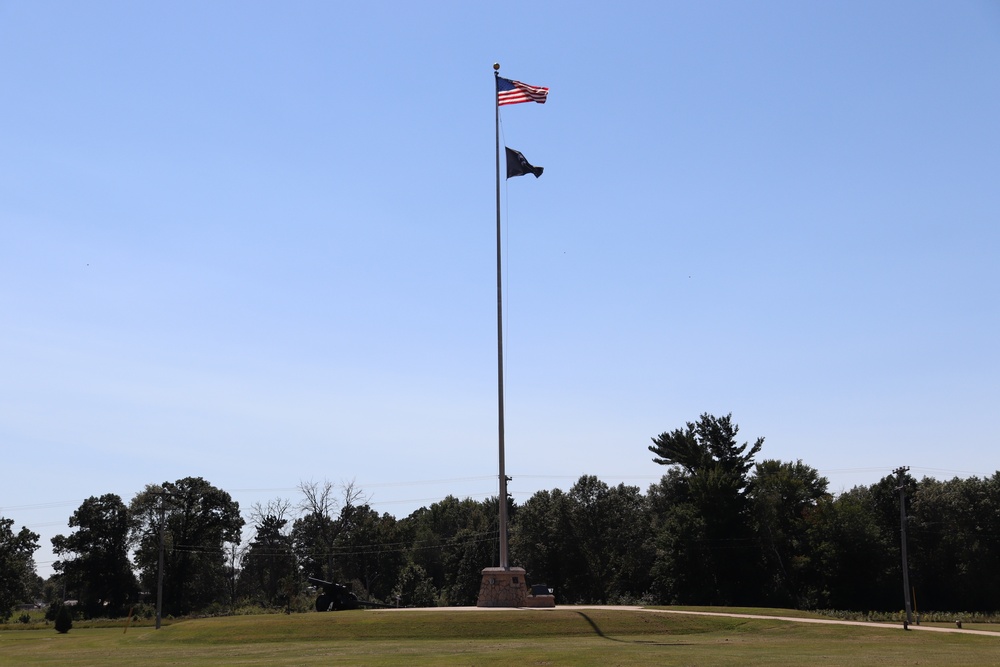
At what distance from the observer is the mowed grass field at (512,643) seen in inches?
1079

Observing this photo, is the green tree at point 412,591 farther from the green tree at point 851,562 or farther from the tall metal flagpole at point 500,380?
the tall metal flagpole at point 500,380

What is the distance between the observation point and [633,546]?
3159 inches

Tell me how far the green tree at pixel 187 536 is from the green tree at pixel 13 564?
1033cm

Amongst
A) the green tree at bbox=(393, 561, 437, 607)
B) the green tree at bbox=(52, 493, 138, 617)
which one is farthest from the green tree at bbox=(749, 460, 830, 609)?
the green tree at bbox=(52, 493, 138, 617)

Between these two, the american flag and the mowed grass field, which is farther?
the american flag

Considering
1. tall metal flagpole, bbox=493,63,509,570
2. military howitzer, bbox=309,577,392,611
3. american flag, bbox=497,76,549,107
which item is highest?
american flag, bbox=497,76,549,107

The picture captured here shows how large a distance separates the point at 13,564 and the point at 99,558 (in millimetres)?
7659

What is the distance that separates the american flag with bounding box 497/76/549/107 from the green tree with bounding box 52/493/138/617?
6213 centimetres

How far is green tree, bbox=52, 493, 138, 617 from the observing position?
266ft

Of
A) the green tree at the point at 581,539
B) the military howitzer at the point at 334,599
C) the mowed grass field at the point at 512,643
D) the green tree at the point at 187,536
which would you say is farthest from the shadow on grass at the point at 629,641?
the green tree at the point at 187,536

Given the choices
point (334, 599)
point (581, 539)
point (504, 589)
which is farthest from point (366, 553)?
point (504, 589)

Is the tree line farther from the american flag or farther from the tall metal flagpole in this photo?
the american flag

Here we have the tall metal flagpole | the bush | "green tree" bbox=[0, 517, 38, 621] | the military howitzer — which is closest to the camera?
the tall metal flagpole

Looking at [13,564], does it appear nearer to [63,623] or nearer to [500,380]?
[63,623]
